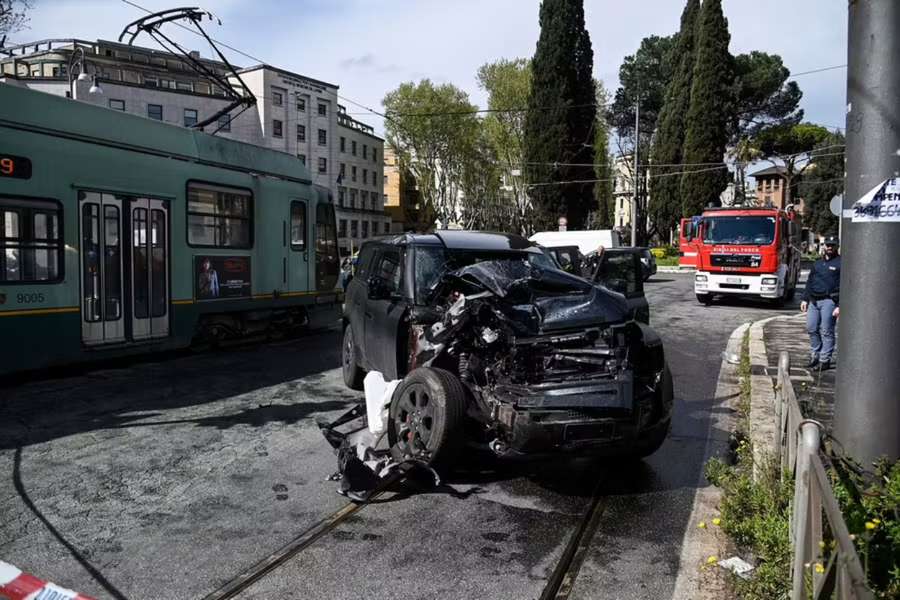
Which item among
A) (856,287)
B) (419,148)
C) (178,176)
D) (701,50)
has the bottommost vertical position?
(856,287)

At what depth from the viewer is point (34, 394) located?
811cm

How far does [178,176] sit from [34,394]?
13.5 ft

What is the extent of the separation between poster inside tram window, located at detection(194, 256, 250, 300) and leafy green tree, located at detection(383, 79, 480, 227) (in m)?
42.5

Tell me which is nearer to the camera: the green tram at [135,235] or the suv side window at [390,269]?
the suv side window at [390,269]

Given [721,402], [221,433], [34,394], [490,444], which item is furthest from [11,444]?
[721,402]

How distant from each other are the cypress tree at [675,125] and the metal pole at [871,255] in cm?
4565

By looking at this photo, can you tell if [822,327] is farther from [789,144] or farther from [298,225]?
[789,144]

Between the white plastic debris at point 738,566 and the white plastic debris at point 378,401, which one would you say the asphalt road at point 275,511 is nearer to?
the white plastic debris at point 738,566

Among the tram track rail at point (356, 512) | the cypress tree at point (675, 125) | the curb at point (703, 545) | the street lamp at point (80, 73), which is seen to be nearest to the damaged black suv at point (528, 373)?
the tram track rail at point (356, 512)

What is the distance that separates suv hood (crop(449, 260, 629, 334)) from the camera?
4.89 metres

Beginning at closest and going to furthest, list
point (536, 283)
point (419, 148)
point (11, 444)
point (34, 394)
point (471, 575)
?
1. point (471, 575)
2. point (536, 283)
3. point (11, 444)
4. point (34, 394)
5. point (419, 148)

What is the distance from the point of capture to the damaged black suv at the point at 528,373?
4.56 metres

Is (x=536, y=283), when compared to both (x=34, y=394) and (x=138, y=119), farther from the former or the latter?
(x=138, y=119)

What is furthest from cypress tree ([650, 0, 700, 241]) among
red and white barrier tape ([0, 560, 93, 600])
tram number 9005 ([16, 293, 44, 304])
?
red and white barrier tape ([0, 560, 93, 600])
